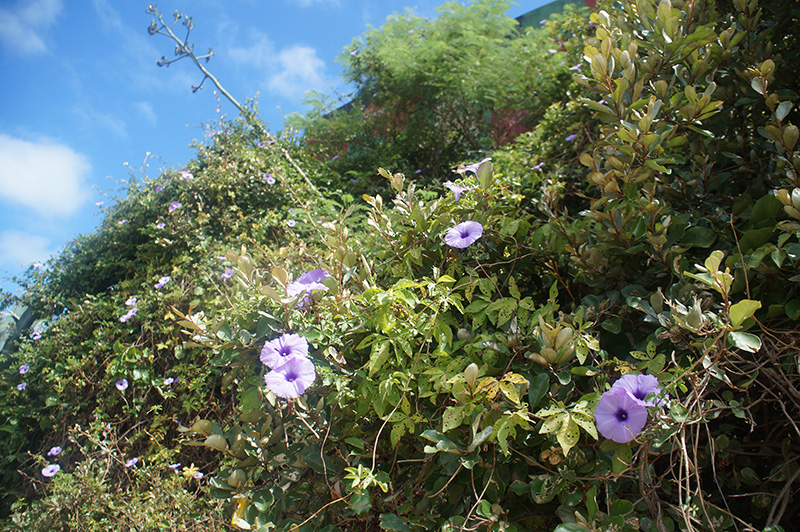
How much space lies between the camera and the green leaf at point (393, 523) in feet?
3.64

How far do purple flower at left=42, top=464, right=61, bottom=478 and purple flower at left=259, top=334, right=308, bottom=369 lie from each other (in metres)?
2.60

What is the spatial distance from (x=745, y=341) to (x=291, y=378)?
1.03 m

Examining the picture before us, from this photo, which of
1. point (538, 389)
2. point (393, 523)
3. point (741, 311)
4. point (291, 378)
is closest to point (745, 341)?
point (741, 311)

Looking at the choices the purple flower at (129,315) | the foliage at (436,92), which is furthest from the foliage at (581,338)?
the foliage at (436,92)

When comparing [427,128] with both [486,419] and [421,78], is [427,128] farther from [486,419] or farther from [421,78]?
[486,419]

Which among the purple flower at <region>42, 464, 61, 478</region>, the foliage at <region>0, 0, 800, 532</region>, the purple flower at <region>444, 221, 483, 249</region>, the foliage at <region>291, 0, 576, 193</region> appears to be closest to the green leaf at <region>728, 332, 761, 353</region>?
the foliage at <region>0, 0, 800, 532</region>

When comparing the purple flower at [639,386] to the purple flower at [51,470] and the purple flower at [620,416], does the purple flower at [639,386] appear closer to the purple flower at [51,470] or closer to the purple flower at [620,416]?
the purple flower at [620,416]

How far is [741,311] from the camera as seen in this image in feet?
3.34

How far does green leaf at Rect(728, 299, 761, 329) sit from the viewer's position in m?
1.00

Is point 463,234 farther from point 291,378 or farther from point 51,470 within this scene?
point 51,470

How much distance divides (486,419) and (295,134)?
5.15 m

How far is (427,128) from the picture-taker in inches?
210

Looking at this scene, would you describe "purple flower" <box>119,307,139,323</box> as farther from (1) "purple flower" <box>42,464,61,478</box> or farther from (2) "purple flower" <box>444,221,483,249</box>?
(2) "purple flower" <box>444,221,483,249</box>

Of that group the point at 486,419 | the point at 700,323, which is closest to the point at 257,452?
the point at 486,419
